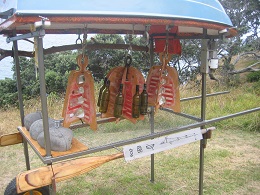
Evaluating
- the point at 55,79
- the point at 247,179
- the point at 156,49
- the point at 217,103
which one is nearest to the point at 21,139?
the point at 156,49

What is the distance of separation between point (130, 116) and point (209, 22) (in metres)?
1.06

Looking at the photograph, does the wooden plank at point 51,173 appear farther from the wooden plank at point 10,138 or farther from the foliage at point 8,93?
the foliage at point 8,93

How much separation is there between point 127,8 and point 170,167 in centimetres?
294

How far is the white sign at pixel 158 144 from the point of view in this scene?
2.00 m

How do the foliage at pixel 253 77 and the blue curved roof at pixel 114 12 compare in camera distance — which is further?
the foliage at pixel 253 77

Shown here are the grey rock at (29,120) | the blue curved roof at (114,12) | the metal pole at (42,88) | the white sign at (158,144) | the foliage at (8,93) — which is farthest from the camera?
the foliage at (8,93)

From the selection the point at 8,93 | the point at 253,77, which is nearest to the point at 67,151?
the point at 8,93

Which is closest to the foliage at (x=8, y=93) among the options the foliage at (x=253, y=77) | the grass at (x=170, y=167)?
the grass at (x=170, y=167)

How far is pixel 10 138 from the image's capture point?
2.54 meters

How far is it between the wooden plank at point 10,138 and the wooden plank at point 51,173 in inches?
39.0

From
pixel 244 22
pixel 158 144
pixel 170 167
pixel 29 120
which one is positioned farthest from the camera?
pixel 244 22

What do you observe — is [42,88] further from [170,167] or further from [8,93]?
[8,93]

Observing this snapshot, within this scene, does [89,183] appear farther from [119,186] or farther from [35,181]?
[35,181]

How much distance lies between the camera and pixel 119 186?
346 cm
